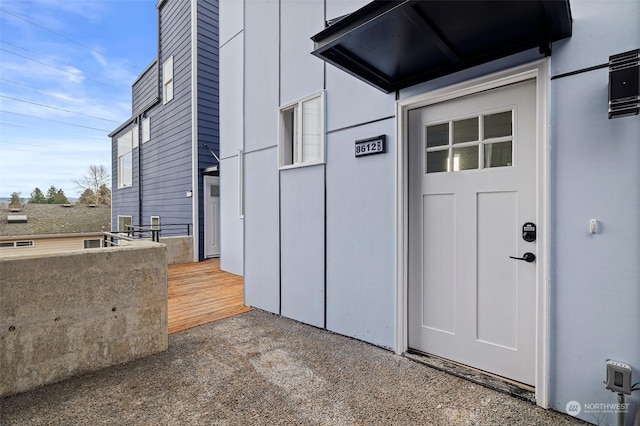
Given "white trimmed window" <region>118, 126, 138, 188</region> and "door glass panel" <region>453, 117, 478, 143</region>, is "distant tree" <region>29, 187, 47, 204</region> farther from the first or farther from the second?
"door glass panel" <region>453, 117, 478, 143</region>

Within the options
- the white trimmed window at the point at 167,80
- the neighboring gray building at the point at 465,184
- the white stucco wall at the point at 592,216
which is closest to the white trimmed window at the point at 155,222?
the white trimmed window at the point at 167,80

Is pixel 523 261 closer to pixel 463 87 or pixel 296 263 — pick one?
pixel 463 87

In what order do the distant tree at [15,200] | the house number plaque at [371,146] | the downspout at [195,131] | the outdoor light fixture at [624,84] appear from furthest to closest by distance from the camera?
the distant tree at [15,200] → the downspout at [195,131] → the house number plaque at [371,146] → the outdoor light fixture at [624,84]

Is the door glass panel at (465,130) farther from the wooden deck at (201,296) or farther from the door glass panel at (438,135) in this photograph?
the wooden deck at (201,296)

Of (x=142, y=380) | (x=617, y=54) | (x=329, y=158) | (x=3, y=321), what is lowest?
(x=142, y=380)

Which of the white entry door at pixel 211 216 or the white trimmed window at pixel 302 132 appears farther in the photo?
the white entry door at pixel 211 216

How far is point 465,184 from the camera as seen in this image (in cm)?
241

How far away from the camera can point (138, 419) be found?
186cm

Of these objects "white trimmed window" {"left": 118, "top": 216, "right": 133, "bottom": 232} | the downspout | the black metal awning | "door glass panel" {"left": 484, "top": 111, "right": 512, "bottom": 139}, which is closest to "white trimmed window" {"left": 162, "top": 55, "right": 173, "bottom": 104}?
the downspout

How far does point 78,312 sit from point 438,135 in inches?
133

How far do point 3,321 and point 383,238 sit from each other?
9.85ft

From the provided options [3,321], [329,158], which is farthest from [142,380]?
[329,158]

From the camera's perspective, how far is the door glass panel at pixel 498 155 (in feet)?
7.24

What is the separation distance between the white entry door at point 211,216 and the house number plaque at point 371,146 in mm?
5661
